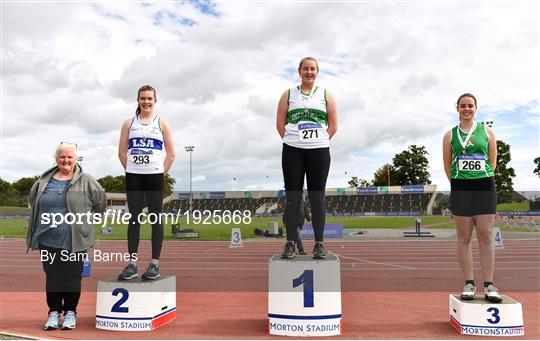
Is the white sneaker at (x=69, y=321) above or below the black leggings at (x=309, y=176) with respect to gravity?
below

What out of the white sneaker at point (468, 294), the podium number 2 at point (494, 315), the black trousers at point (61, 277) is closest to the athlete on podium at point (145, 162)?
the black trousers at point (61, 277)

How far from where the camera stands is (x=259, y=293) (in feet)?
24.3

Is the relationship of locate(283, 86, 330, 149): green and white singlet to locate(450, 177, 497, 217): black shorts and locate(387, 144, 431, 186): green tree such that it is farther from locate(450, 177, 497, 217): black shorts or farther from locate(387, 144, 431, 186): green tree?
locate(387, 144, 431, 186): green tree

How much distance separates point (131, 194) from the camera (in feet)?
16.2

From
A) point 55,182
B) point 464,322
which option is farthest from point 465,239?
point 55,182

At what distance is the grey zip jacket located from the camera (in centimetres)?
466

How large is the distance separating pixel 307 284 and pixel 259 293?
3.12 meters

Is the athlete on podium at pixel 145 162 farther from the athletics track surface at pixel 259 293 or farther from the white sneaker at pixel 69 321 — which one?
the athletics track surface at pixel 259 293

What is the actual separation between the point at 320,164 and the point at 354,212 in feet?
162

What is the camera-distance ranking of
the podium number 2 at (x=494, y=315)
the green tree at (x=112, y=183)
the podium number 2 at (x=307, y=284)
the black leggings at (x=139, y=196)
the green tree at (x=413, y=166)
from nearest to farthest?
the podium number 2 at (x=307, y=284) → the podium number 2 at (x=494, y=315) → the black leggings at (x=139, y=196) → the green tree at (x=112, y=183) → the green tree at (x=413, y=166)

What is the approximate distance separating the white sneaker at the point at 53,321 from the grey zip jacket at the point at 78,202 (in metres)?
0.74

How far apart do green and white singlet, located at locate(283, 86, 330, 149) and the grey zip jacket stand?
2052mm

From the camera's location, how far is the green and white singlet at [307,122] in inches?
186

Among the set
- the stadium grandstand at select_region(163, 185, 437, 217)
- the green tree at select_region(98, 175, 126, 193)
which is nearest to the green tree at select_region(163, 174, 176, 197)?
the green tree at select_region(98, 175, 126, 193)
